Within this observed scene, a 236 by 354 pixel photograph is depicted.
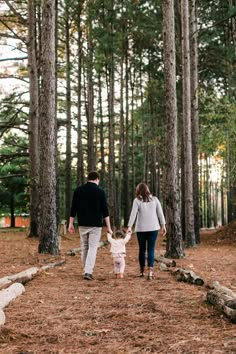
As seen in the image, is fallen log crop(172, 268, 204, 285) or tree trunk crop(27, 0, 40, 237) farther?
tree trunk crop(27, 0, 40, 237)

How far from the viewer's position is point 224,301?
19.3ft

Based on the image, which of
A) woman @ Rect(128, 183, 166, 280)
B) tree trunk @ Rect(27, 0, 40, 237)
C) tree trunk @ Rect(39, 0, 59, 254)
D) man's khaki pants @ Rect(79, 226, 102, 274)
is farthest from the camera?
tree trunk @ Rect(27, 0, 40, 237)

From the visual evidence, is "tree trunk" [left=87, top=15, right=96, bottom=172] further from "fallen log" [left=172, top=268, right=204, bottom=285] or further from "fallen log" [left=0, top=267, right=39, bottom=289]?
"fallen log" [left=172, top=268, right=204, bottom=285]

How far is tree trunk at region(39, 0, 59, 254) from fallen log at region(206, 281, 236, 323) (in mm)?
7431

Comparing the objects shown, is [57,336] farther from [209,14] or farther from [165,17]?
[209,14]

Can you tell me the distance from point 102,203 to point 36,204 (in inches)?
473

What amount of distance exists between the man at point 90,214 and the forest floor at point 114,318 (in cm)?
63

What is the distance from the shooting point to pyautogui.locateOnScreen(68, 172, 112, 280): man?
949 centimetres

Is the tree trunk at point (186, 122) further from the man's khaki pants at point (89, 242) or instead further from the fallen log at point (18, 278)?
the fallen log at point (18, 278)

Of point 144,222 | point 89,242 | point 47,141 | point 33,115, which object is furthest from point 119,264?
point 33,115

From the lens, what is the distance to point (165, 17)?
45.9ft

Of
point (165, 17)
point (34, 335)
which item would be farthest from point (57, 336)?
point (165, 17)

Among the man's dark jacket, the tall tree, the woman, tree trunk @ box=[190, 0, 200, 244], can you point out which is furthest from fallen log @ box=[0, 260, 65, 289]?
tree trunk @ box=[190, 0, 200, 244]

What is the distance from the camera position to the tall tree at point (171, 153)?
1371 centimetres
